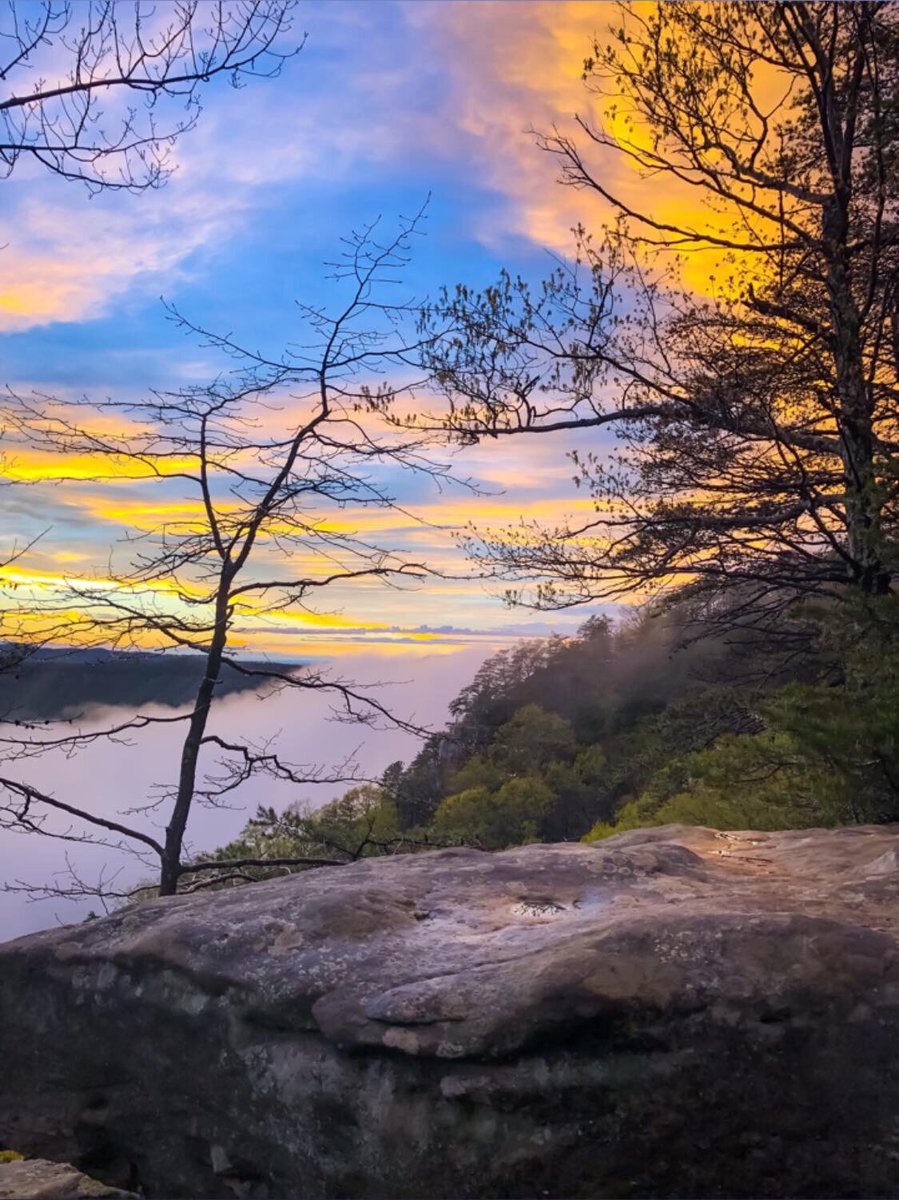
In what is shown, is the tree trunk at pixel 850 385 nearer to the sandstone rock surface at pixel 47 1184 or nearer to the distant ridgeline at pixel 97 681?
the distant ridgeline at pixel 97 681

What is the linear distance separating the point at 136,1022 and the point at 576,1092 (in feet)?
5.85

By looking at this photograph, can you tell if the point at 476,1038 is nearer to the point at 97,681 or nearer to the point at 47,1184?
the point at 47,1184

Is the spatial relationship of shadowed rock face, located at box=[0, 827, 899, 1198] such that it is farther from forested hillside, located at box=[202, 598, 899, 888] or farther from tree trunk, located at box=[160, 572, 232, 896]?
tree trunk, located at box=[160, 572, 232, 896]

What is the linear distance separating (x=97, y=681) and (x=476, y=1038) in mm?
7196

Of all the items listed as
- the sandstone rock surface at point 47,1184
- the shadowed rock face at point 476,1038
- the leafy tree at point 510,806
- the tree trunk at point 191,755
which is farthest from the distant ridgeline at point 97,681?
the leafy tree at point 510,806

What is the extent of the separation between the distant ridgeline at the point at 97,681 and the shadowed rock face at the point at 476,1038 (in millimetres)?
3874

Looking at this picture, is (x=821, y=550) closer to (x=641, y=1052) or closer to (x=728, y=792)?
(x=728, y=792)

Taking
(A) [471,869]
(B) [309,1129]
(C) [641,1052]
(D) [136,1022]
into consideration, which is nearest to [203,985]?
(D) [136,1022]

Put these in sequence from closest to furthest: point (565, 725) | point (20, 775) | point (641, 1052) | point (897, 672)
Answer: point (641, 1052), point (897, 672), point (20, 775), point (565, 725)

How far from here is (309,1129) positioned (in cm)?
294

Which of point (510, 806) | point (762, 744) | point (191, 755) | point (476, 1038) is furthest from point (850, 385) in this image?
point (510, 806)

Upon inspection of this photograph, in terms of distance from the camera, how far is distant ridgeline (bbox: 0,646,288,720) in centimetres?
736

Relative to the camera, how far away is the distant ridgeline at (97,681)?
7355mm

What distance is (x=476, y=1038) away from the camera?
268 cm
